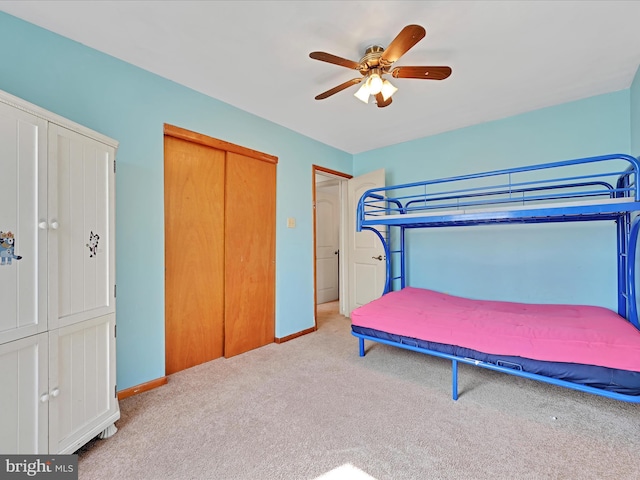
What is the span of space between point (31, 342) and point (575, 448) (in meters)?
2.75

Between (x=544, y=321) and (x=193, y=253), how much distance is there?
2920 mm

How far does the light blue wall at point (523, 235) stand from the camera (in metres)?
2.51

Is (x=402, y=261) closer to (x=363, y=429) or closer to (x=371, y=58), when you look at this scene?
(x=363, y=429)

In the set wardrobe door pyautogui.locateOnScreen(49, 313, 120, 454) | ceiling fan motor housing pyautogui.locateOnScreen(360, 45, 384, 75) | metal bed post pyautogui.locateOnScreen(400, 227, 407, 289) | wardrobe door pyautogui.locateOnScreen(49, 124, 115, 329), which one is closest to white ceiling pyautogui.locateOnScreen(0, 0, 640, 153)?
ceiling fan motor housing pyautogui.locateOnScreen(360, 45, 384, 75)

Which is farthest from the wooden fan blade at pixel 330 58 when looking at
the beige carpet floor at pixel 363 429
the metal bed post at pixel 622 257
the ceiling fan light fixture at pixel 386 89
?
the metal bed post at pixel 622 257

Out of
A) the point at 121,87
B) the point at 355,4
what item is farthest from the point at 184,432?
the point at 355,4

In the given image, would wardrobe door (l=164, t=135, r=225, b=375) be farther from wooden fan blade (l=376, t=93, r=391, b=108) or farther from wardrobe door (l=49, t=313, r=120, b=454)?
wooden fan blade (l=376, t=93, r=391, b=108)

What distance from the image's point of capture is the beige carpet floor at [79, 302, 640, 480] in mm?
1337

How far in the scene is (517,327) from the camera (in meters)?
1.96

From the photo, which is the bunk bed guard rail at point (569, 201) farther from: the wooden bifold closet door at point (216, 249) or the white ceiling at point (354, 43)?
the wooden bifold closet door at point (216, 249)

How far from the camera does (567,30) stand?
5.58ft

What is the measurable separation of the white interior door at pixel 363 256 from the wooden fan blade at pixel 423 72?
1847 mm

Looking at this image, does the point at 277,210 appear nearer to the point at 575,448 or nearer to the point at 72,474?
the point at 72,474

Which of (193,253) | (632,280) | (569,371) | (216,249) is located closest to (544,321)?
(569,371)
